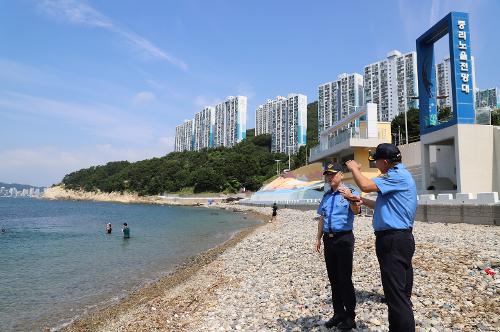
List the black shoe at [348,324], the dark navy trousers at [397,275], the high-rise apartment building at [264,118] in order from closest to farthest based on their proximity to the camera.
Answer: the dark navy trousers at [397,275], the black shoe at [348,324], the high-rise apartment building at [264,118]

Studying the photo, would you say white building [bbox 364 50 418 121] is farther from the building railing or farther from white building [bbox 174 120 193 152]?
white building [bbox 174 120 193 152]

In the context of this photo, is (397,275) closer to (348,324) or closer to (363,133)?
(348,324)

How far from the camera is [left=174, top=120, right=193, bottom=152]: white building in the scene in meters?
179

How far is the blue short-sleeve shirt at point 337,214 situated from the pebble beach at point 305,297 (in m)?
1.37

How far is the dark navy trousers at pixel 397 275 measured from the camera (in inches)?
143

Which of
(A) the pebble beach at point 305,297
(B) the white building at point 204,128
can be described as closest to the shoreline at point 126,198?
(B) the white building at point 204,128

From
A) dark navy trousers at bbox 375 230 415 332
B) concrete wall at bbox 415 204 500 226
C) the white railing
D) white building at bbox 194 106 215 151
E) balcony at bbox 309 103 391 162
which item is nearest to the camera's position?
dark navy trousers at bbox 375 230 415 332

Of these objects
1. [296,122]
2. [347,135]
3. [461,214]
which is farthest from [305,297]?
[296,122]

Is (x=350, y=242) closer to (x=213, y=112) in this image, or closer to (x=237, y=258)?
(x=237, y=258)

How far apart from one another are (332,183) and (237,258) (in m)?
9.87

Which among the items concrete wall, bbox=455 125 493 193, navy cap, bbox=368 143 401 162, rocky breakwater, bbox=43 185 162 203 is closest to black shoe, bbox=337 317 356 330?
navy cap, bbox=368 143 401 162

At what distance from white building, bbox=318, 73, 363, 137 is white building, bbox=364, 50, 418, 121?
11.1 metres

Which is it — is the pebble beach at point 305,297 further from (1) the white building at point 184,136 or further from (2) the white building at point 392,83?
(1) the white building at point 184,136

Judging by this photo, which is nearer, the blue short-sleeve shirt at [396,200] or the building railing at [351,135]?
the blue short-sleeve shirt at [396,200]
